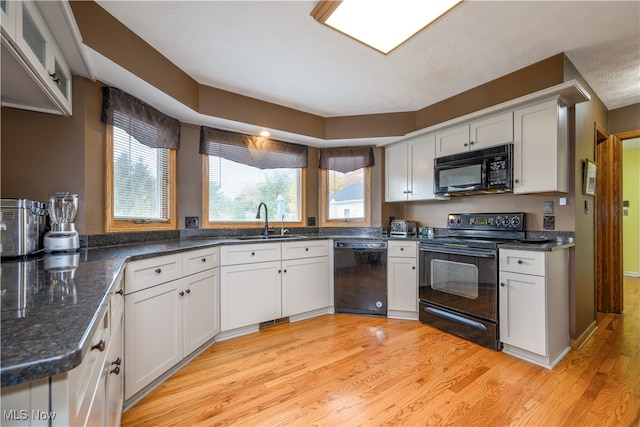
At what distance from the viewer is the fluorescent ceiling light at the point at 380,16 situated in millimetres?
1579

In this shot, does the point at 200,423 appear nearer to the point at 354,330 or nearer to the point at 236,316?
the point at 236,316

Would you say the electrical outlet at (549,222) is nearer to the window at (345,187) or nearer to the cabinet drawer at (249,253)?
the window at (345,187)

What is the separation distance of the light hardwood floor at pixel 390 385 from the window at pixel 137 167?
4.20 feet

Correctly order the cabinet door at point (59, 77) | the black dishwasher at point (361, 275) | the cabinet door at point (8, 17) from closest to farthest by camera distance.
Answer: the cabinet door at point (8, 17)
the cabinet door at point (59, 77)
the black dishwasher at point (361, 275)

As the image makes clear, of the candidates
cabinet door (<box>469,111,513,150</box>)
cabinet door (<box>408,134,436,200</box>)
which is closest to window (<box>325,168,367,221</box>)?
cabinet door (<box>408,134,436,200</box>)

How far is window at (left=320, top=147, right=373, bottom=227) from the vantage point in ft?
12.0

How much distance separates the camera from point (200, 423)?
1.51 m

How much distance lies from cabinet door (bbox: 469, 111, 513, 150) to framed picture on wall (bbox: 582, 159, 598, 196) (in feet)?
2.27

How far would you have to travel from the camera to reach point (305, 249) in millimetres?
2992

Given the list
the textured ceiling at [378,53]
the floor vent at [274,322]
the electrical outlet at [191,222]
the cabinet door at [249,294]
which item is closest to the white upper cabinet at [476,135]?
the textured ceiling at [378,53]

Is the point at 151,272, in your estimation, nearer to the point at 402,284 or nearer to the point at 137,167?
the point at 137,167

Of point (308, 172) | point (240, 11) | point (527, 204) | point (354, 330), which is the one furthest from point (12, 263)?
point (527, 204)

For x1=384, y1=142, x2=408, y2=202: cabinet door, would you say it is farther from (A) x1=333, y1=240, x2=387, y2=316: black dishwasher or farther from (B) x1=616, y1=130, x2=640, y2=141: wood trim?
(B) x1=616, y1=130, x2=640, y2=141: wood trim

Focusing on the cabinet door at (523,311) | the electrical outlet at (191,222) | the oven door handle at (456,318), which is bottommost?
the oven door handle at (456,318)
